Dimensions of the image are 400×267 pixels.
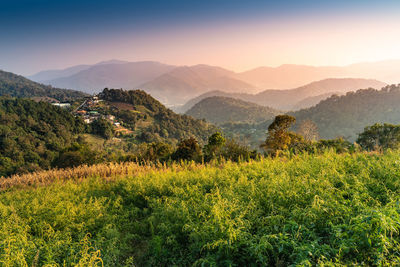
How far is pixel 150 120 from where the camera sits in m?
94.7

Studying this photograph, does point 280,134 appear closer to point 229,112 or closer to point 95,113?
point 95,113

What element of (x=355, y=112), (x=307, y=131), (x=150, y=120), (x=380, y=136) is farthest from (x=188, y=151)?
(x=355, y=112)

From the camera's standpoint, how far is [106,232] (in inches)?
158

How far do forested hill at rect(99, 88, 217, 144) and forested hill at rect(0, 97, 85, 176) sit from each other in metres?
20.9

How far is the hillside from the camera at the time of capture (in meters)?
Answer: 147

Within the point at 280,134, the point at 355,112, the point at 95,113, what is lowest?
the point at 280,134

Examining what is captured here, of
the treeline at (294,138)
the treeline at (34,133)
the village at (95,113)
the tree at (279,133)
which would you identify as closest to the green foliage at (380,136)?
the treeline at (294,138)

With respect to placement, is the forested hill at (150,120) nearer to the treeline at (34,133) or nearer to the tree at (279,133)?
the treeline at (34,133)

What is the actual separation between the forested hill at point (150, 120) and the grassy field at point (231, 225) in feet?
220

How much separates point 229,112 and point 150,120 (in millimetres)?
84424

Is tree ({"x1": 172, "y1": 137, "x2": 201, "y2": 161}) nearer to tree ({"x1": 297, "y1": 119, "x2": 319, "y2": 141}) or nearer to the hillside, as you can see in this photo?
tree ({"x1": 297, "y1": 119, "x2": 319, "y2": 141})

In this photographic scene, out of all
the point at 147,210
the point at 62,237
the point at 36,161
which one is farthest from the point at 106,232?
the point at 36,161

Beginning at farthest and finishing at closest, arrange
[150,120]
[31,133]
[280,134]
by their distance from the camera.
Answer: [150,120] < [31,133] < [280,134]

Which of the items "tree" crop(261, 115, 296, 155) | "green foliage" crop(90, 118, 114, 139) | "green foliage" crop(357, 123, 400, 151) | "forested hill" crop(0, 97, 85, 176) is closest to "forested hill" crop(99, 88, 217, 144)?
"green foliage" crop(90, 118, 114, 139)
